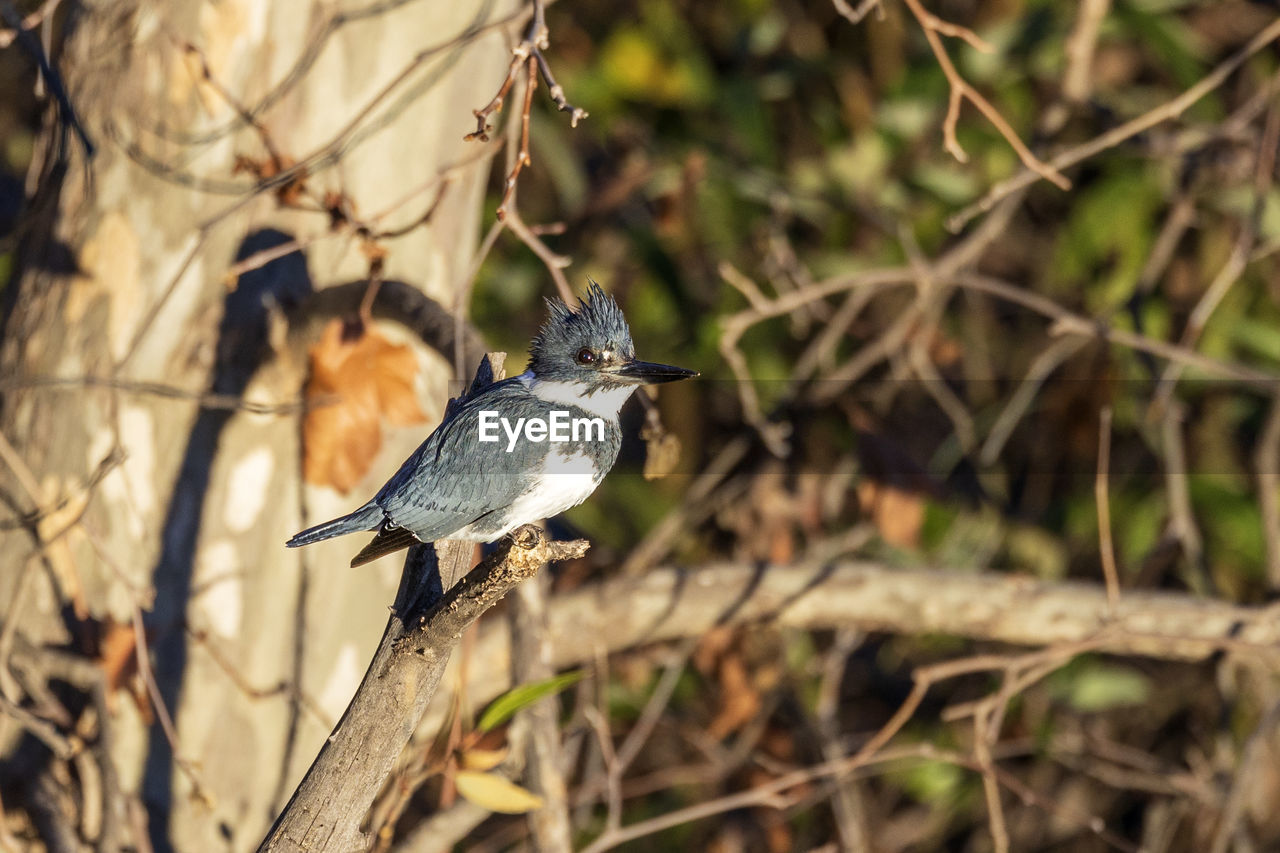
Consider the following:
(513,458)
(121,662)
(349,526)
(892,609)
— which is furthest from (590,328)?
(892,609)

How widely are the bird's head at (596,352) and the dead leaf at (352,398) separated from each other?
0.68 metres

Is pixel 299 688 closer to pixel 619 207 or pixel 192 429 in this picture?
pixel 192 429

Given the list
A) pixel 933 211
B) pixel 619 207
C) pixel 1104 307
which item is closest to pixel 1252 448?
pixel 1104 307

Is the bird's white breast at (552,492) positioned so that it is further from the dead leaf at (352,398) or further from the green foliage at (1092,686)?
the green foliage at (1092,686)

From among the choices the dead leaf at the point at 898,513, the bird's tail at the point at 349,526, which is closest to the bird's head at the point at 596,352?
the bird's tail at the point at 349,526

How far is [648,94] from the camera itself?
13.2ft

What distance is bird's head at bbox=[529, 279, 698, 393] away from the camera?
4.33 feet

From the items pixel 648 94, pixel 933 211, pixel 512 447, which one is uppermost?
pixel 648 94

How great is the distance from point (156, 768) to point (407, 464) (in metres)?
1.13

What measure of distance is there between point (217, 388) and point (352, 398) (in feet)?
0.89

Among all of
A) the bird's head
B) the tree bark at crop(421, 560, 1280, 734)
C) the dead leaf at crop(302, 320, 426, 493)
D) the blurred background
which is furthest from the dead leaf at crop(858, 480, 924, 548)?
the bird's head

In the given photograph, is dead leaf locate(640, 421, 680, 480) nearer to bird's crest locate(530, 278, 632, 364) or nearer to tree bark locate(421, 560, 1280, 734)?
bird's crest locate(530, 278, 632, 364)

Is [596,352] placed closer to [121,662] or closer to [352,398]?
[352,398]

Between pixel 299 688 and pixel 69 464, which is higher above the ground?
pixel 69 464
